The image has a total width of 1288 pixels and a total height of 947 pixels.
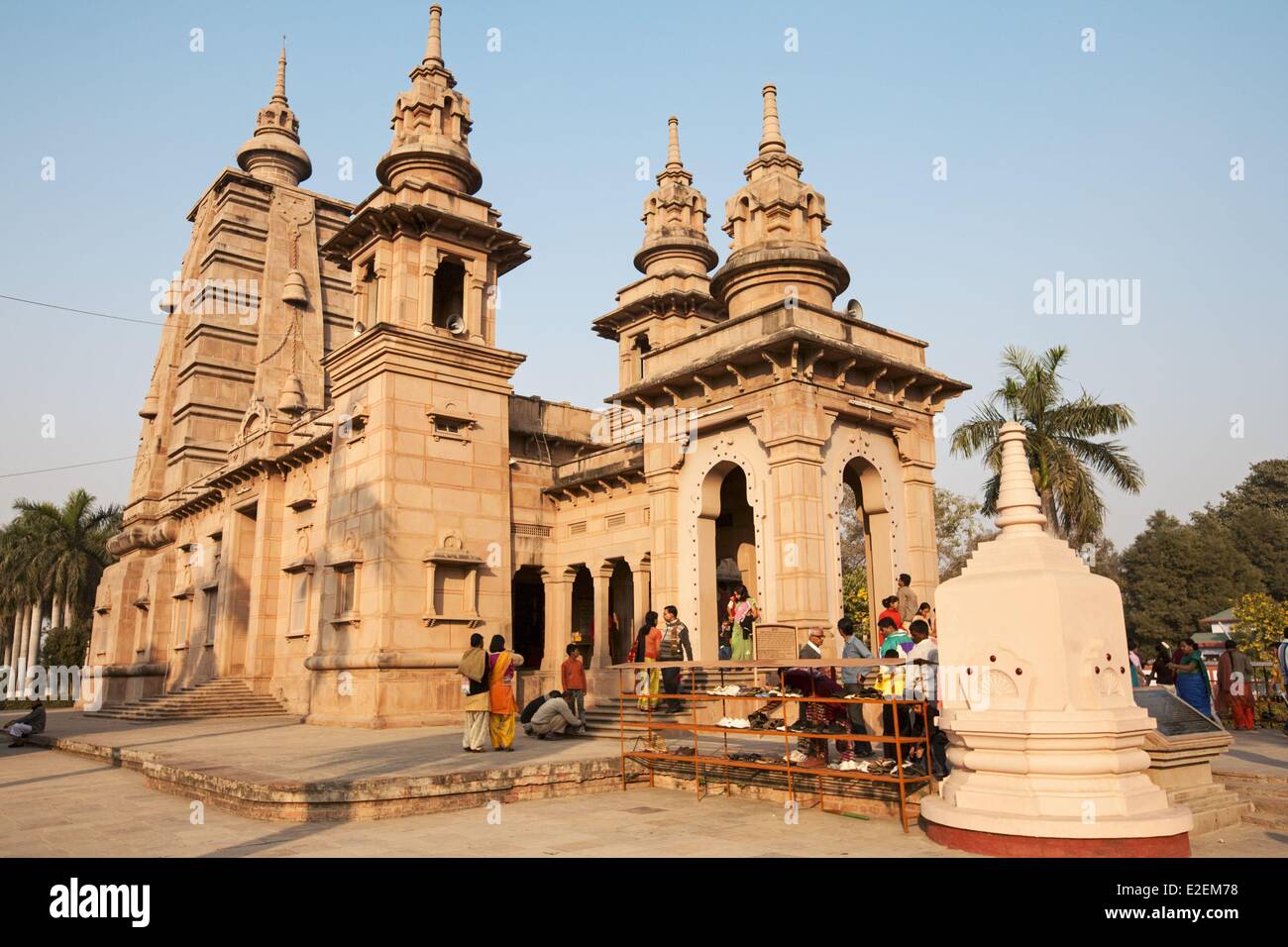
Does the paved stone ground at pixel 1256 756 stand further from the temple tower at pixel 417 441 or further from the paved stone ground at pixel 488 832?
the temple tower at pixel 417 441

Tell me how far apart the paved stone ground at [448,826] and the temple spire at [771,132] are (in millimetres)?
13078

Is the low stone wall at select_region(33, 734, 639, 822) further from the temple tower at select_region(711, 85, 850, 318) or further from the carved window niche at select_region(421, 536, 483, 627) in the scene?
the temple tower at select_region(711, 85, 850, 318)

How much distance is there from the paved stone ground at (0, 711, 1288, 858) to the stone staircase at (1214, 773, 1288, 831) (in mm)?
430

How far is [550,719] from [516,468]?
9.65 metres

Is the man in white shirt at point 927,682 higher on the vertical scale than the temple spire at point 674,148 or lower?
lower

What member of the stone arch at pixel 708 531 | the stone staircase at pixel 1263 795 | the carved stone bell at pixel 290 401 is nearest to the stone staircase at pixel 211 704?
the carved stone bell at pixel 290 401

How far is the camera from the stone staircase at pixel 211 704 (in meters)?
24.4

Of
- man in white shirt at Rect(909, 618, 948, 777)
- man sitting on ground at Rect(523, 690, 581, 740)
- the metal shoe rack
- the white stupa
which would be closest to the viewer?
the white stupa

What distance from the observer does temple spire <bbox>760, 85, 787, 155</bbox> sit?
1892 cm

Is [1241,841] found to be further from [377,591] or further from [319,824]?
[377,591]

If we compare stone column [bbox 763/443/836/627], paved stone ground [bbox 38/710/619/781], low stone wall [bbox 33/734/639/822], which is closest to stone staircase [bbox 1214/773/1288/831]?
low stone wall [bbox 33/734/639/822]
